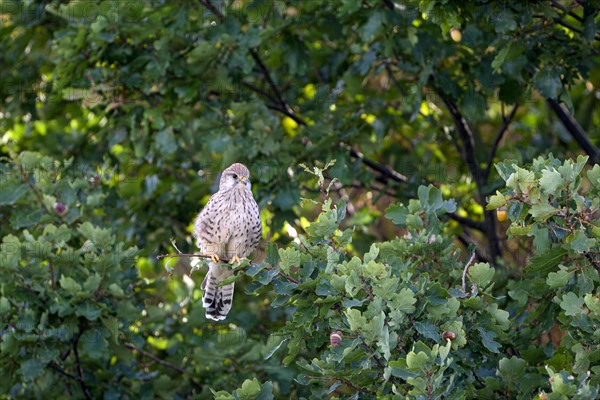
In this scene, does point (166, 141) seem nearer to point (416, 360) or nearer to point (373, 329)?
point (373, 329)

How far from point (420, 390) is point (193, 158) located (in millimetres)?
4817

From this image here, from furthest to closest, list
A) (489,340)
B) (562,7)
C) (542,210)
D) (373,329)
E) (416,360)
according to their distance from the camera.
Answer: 1. (562,7)
2. (489,340)
3. (542,210)
4. (373,329)
5. (416,360)

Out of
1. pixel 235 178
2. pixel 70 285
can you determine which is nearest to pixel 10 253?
pixel 70 285

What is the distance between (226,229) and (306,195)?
1536 mm

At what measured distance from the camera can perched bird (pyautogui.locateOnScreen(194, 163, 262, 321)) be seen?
6488mm

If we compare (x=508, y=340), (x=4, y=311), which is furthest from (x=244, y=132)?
(x=508, y=340)

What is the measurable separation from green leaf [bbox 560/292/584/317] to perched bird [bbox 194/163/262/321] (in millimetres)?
2364

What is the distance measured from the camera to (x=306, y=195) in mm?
7898

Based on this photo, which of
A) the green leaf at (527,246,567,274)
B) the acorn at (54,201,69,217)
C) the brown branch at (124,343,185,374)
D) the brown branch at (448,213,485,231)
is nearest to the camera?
the green leaf at (527,246,567,274)

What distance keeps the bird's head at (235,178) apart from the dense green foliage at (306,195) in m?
0.42

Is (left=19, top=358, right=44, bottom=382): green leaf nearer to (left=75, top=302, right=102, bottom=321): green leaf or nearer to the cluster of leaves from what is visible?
(left=75, top=302, right=102, bottom=321): green leaf

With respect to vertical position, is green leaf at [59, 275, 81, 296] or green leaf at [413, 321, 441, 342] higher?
green leaf at [413, 321, 441, 342]

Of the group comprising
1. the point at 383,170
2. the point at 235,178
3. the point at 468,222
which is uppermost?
the point at 235,178

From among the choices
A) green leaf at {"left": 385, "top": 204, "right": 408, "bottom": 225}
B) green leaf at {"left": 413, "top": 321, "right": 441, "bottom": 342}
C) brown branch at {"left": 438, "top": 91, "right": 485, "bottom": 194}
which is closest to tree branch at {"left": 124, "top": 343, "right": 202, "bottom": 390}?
green leaf at {"left": 385, "top": 204, "right": 408, "bottom": 225}
